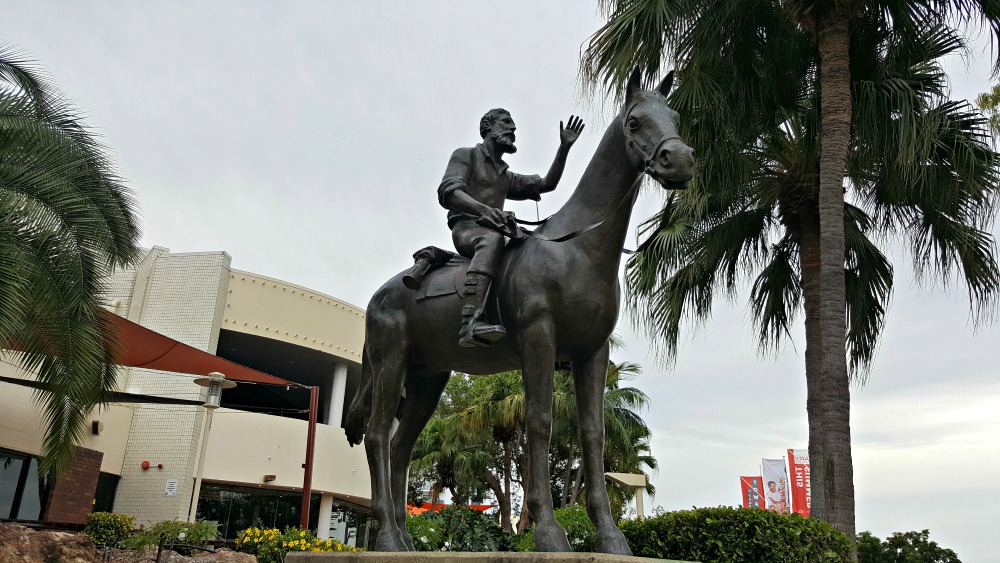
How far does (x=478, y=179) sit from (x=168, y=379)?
19.8 m

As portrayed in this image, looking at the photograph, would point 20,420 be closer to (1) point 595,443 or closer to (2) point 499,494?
(2) point 499,494

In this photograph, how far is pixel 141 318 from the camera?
23328 millimetres

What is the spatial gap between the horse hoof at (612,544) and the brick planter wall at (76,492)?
18166 mm

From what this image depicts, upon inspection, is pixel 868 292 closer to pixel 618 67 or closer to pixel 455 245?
pixel 618 67

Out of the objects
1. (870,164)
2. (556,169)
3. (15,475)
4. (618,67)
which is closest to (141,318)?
(15,475)

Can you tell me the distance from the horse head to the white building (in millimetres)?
18885

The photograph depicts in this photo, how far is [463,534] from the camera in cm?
790

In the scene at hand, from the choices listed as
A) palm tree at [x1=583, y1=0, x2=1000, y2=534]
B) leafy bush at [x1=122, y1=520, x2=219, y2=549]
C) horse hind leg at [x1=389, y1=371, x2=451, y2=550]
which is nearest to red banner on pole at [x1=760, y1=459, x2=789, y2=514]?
palm tree at [x1=583, y1=0, x2=1000, y2=534]

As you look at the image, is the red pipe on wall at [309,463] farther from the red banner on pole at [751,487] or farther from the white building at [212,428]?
the red banner on pole at [751,487]

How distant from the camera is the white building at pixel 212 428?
763 inches

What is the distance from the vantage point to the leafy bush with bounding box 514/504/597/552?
8.83 metres

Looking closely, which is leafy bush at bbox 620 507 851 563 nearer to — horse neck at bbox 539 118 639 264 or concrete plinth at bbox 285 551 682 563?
concrete plinth at bbox 285 551 682 563

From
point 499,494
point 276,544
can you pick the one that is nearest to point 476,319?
point 276,544

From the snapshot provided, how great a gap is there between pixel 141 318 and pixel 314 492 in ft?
23.2
